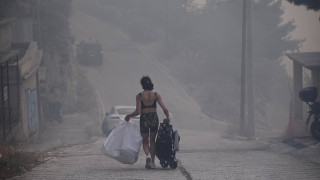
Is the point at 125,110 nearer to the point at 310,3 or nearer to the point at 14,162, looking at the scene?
the point at 310,3

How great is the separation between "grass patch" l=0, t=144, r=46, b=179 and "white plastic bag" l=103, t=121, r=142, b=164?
58.4 inches

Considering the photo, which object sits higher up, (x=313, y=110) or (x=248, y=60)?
(x=248, y=60)

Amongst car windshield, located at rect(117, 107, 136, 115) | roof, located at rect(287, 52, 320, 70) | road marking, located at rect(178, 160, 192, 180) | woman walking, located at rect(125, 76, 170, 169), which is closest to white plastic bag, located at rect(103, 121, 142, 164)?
woman walking, located at rect(125, 76, 170, 169)

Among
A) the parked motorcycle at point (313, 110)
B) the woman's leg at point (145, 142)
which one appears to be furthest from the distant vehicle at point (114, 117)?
the woman's leg at point (145, 142)

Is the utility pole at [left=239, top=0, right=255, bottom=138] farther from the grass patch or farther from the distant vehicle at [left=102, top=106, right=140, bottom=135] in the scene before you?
the grass patch

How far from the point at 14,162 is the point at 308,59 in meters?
13.9

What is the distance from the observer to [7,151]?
1018 centimetres

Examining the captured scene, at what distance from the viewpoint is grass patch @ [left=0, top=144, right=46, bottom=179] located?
9.17 metres

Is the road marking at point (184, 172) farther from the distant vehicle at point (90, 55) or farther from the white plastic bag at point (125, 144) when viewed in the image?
the distant vehicle at point (90, 55)

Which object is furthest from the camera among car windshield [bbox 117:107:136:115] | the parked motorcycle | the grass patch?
car windshield [bbox 117:107:136:115]

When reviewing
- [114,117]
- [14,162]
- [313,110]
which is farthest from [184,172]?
[114,117]

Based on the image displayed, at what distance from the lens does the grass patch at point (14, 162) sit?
917 centimetres

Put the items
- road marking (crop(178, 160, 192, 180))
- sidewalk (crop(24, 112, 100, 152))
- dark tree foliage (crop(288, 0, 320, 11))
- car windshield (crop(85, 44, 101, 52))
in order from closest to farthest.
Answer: road marking (crop(178, 160, 192, 180)) < dark tree foliage (crop(288, 0, 320, 11)) < sidewalk (crop(24, 112, 100, 152)) < car windshield (crop(85, 44, 101, 52))

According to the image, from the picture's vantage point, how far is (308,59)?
20.6 meters
